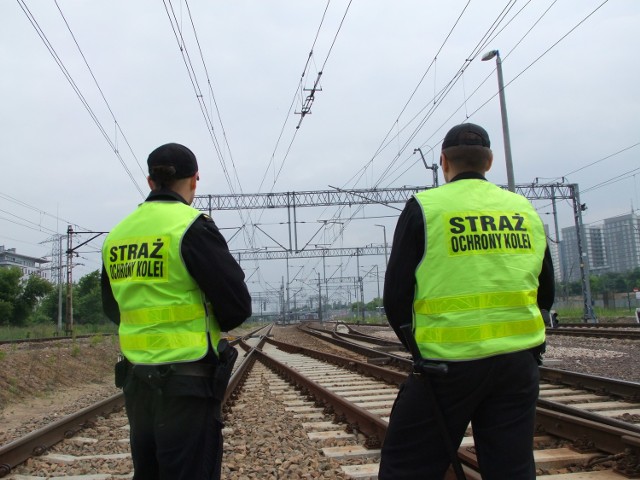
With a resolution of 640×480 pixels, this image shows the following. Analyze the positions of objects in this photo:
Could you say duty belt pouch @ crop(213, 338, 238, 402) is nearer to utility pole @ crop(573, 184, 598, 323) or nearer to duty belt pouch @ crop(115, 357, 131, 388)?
duty belt pouch @ crop(115, 357, 131, 388)

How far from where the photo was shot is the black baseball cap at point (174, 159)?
2420 mm

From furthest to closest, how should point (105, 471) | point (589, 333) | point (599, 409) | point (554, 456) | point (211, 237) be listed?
point (589, 333) → point (599, 409) → point (105, 471) → point (554, 456) → point (211, 237)

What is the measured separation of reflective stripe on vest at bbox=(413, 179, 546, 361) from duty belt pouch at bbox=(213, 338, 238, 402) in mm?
718

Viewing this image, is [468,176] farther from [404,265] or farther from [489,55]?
[489,55]

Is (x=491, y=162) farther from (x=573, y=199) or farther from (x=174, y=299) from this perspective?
(x=573, y=199)

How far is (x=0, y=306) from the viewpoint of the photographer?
47281 mm

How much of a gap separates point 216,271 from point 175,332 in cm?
27

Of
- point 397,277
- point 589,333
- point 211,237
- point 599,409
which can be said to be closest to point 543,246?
point 397,277

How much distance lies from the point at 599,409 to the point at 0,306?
4975 cm

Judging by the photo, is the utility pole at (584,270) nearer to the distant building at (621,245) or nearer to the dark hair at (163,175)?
the dark hair at (163,175)

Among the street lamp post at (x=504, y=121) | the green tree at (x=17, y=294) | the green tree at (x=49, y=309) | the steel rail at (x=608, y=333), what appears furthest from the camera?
the green tree at (x=49, y=309)

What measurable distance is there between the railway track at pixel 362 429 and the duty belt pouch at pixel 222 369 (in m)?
2.22

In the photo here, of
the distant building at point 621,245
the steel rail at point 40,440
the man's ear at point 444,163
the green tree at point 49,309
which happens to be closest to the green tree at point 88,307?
the green tree at point 49,309

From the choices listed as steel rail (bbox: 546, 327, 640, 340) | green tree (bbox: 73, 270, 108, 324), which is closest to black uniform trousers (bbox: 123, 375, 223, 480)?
steel rail (bbox: 546, 327, 640, 340)
